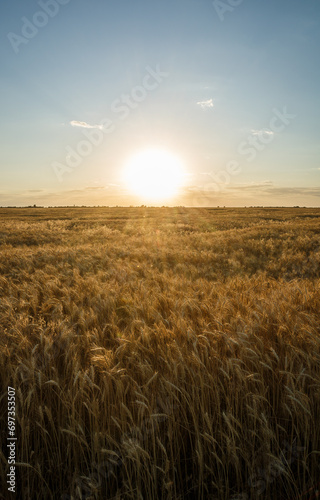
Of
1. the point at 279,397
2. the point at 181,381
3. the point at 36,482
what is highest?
the point at 181,381

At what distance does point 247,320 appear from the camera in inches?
115

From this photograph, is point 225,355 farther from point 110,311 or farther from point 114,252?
point 114,252

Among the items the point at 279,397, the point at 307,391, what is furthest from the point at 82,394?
the point at 307,391

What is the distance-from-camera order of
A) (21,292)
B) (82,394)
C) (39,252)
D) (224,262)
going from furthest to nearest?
(39,252)
(224,262)
(21,292)
(82,394)

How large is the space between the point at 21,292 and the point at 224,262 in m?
5.58

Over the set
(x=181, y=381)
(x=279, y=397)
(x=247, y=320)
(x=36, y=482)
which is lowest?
(x=36, y=482)

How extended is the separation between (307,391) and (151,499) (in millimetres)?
1324

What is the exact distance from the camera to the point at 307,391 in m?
2.09

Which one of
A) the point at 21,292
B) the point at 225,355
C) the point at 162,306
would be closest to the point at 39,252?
the point at 21,292

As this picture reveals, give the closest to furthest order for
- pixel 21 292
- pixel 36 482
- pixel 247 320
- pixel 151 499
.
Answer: pixel 151 499
pixel 36 482
pixel 247 320
pixel 21 292

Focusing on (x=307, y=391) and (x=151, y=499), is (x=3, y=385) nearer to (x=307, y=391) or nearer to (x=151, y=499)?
(x=151, y=499)

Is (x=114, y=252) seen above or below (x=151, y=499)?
above

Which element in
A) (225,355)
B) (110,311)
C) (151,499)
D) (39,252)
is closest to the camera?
(151,499)

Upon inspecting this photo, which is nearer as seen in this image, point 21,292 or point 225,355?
point 225,355
